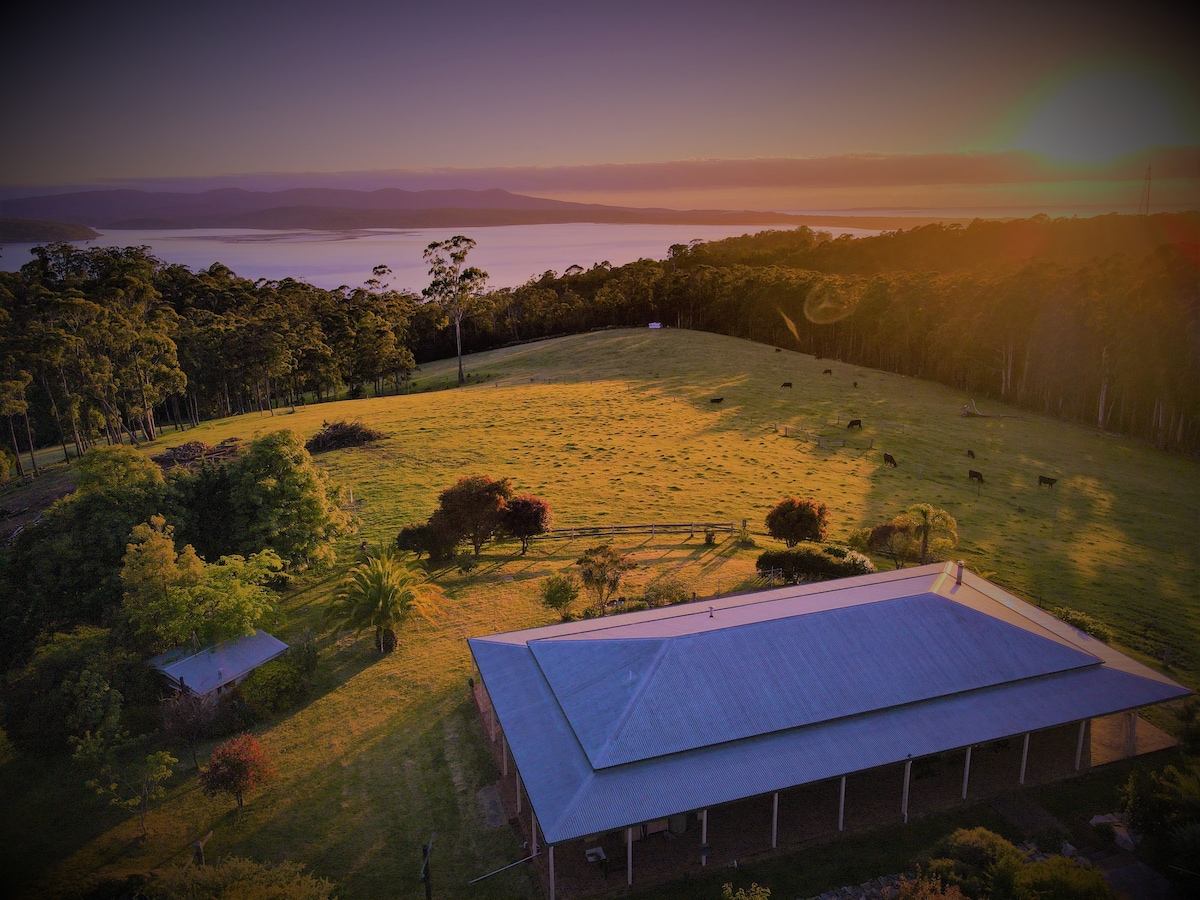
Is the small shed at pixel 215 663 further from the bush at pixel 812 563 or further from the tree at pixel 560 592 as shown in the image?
the bush at pixel 812 563

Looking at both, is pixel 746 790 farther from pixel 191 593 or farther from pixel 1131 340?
pixel 1131 340

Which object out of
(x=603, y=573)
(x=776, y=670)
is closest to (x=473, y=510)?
(x=603, y=573)

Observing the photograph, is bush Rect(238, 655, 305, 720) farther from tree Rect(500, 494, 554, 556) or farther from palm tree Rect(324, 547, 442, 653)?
tree Rect(500, 494, 554, 556)

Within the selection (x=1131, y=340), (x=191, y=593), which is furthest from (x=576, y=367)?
(x=191, y=593)

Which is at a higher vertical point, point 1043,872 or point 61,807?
point 1043,872

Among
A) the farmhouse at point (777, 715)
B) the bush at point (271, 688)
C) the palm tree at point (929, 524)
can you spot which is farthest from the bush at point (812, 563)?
the bush at point (271, 688)

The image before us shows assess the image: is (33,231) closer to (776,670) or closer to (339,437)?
(776,670)
